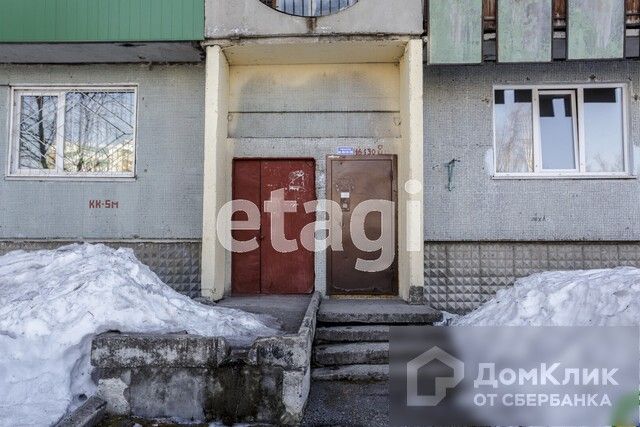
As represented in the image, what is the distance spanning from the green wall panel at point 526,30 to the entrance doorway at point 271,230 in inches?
129

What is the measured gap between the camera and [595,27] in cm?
637

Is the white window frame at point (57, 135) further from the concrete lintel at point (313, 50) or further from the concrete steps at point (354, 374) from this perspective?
the concrete steps at point (354, 374)

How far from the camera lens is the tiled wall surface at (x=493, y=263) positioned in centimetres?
688

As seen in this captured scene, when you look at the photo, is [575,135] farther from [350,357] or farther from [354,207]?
[350,357]

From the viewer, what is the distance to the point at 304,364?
390 cm

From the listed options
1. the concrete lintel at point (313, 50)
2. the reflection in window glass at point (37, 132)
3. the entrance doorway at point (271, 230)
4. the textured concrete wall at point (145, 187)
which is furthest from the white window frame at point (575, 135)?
the reflection in window glass at point (37, 132)

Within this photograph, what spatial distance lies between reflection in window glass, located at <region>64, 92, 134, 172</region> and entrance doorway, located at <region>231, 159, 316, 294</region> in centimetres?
184

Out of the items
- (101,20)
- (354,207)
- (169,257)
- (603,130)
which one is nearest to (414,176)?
(354,207)

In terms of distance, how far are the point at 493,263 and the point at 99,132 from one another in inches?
255

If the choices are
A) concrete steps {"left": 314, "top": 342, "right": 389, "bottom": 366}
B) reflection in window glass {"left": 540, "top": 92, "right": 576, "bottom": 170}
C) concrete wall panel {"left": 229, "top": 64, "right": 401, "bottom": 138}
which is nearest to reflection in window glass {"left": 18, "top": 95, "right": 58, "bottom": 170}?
concrete wall panel {"left": 229, "top": 64, "right": 401, "bottom": 138}

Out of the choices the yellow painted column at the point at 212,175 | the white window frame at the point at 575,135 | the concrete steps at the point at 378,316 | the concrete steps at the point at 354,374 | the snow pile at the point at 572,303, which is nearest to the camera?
the snow pile at the point at 572,303

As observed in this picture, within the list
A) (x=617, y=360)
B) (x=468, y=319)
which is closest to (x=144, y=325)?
(x=468, y=319)

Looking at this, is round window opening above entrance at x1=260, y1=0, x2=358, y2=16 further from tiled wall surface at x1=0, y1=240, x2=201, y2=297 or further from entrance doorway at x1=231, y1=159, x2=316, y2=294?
tiled wall surface at x1=0, y1=240, x2=201, y2=297

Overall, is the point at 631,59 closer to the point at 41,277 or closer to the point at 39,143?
the point at 41,277
